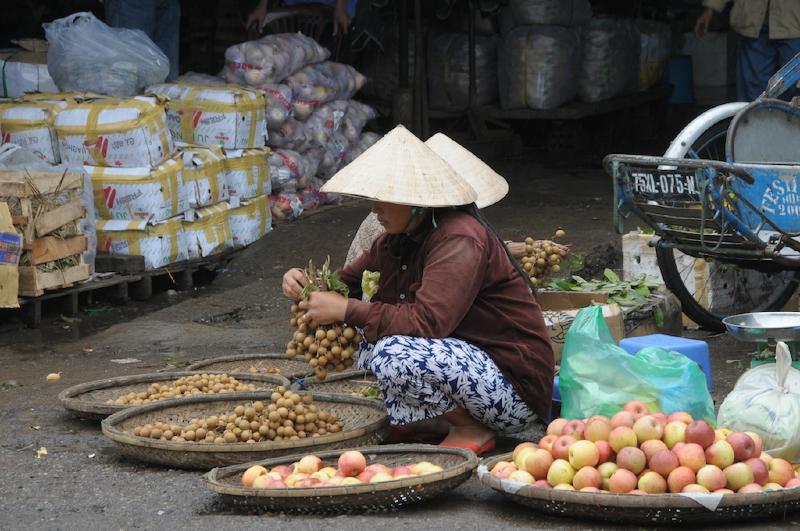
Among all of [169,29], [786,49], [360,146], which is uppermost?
[169,29]

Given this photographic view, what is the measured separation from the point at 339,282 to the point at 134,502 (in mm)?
1034

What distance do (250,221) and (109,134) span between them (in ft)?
5.03

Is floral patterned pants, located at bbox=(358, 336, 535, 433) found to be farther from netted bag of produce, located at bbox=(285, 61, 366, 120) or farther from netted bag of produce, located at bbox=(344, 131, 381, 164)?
netted bag of produce, located at bbox=(344, 131, 381, 164)

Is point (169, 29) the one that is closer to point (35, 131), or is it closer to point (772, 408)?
point (35, 131)

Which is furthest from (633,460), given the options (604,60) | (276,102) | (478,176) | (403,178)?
(604,60)

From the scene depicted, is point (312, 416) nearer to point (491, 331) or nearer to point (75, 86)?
point (491, 331)

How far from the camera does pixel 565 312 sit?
559 centimetres

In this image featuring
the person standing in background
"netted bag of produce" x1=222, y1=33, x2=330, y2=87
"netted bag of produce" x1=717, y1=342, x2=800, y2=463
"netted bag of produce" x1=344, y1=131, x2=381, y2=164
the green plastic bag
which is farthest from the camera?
"netted bag of produce" x1=344, y1=131, x2=381, y2=164

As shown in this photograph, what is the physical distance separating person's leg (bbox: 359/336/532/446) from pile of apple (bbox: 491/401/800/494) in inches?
18.9

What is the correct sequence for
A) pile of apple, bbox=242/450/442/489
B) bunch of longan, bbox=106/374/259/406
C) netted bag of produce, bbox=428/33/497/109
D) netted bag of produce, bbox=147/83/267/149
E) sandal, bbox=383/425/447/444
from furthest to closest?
1. netted bag of produce, bbox=428/33/497/109
2. netted bag of produce, bbox=147/83/267/149
3. bunch of longan, bbox=106/374/259/406
4. sandal, bbox=383/425/447/444
5. pile of apple, bbox=242/450/442/489

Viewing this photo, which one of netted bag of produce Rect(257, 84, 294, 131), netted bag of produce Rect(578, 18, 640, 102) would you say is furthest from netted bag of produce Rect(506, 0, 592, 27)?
netted bag of produce Rect(257, 84, 294, 131)

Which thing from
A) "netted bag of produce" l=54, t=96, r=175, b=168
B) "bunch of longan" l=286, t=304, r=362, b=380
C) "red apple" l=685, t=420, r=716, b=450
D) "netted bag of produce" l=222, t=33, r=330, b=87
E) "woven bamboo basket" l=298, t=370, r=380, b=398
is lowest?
"woven bamboo basket" l=298, t=370, r=380, b=398

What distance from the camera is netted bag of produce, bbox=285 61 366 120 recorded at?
9.62 metres

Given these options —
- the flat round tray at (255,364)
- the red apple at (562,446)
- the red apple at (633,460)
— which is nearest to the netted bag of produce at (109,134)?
the flat round tray at (255,364)
